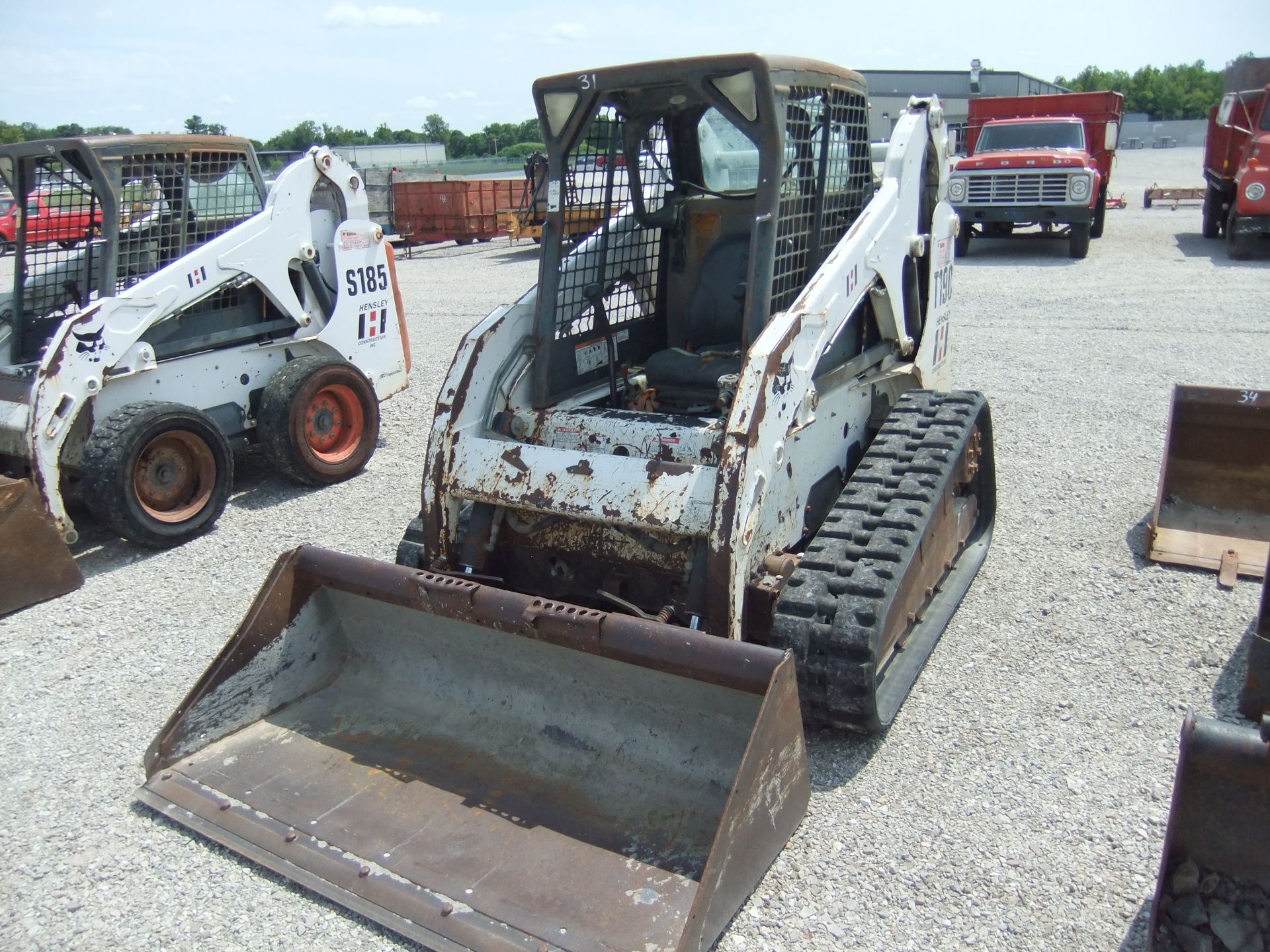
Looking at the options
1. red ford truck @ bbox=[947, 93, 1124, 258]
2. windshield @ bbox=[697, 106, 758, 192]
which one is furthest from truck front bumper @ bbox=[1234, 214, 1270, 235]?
windshield @ bbox=[697, 106, 758, 192]

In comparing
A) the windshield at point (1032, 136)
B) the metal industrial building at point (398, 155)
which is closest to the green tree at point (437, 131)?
the metal industrial building at point (398, 155)

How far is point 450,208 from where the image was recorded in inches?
888

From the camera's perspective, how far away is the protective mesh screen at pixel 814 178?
162 inches

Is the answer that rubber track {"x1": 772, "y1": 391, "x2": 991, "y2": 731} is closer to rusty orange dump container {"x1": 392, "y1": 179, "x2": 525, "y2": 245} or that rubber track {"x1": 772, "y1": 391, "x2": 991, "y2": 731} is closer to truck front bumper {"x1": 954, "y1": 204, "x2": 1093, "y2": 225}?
truck front bumper {"x1": 954, "y1": 204, "x2": 1093, "y2": 225}

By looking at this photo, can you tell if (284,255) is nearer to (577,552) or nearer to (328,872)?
(577,552)

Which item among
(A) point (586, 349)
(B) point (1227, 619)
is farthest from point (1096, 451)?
(A) point (586, 349)

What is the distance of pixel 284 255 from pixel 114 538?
205cm

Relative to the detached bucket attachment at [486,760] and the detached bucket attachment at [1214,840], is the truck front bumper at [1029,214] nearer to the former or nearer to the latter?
the detached bucket attachment at [486,760]

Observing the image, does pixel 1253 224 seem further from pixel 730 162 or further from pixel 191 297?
pixel 191 297

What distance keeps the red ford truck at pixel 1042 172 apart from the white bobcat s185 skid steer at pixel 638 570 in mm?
10044

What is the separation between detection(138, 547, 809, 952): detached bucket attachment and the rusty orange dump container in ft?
64.8

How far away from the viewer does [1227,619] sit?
4344 mm

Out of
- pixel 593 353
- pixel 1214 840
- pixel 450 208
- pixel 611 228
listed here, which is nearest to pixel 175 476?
pixel 593 353

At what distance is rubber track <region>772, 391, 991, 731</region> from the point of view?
332 cm
